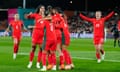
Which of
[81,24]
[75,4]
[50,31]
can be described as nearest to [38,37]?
[50,31]

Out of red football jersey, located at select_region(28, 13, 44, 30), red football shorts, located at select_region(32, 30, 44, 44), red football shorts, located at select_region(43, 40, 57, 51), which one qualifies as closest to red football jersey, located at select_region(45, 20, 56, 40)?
red football shorts, located at select_region(43, 40, 57, 51)

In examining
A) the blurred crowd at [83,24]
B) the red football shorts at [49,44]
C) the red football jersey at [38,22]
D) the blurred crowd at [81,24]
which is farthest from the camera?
the blurred crowd at [81,24]

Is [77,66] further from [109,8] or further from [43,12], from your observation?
[109,8]

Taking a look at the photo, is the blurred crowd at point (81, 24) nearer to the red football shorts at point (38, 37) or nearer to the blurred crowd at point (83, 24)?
the blurred crowd at point (83, 24)

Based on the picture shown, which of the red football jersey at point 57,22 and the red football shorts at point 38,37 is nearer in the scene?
the red football jersey at point 57,22

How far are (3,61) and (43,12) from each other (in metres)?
4.76

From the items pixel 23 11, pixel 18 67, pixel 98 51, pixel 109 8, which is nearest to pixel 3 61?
pixel 18 67

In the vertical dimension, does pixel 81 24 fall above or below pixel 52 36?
below

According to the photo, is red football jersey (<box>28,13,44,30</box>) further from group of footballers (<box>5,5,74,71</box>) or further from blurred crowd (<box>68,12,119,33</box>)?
blurred crowd (<box>68,12,119,33</box>)

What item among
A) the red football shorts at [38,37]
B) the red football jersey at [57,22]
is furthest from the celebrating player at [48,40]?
the red football shorts at [38,37]

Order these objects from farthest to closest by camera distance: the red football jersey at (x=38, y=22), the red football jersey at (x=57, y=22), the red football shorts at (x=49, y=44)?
the red football jersey at (x=38, y=22) → the red football jersey at (x=57, y=22) → the red football shorts at (x=49, y=44)

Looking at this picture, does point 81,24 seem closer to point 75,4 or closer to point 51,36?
point 75,4

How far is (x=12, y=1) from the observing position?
7506cm

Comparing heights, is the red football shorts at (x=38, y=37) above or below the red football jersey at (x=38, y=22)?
below
